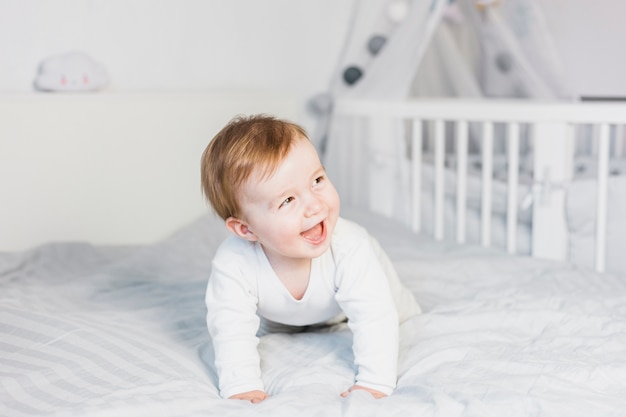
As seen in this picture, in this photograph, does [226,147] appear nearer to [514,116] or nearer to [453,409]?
[453,409]

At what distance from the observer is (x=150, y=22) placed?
2.41 metres

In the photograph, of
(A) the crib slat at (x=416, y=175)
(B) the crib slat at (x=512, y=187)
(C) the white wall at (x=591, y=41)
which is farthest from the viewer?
(C) the white wall at (x=591, y=41)

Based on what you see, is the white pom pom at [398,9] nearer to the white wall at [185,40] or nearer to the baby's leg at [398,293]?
the white wall at [185,40]

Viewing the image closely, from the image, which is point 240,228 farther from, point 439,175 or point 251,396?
point 439,175

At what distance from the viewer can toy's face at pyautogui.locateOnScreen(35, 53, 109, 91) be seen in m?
2.09

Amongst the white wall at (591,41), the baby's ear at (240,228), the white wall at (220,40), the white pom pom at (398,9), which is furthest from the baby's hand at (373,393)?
the white wall at (591,41)

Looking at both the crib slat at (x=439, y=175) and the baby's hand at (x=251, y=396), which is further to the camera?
the crib slat at (x=439, y=175)

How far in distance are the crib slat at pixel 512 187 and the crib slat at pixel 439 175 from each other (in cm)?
21

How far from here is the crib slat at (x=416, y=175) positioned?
230 centimetres

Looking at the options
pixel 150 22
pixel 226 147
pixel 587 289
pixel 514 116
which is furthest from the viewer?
pixel 150 22

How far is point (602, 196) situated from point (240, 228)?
101 centimetres

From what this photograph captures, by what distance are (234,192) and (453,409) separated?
418mm

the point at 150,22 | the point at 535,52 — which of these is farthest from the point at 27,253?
the point at 535,52

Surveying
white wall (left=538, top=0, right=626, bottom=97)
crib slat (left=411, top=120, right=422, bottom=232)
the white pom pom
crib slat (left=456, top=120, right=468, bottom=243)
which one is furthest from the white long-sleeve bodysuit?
white wall (left=538, top=0, right=626, bottom=97)
